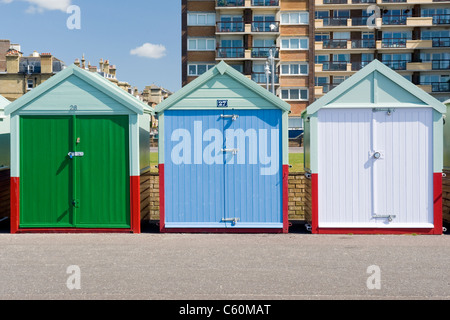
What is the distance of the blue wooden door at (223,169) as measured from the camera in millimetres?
9750

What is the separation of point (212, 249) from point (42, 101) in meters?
4.13

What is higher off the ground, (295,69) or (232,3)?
(232,3)

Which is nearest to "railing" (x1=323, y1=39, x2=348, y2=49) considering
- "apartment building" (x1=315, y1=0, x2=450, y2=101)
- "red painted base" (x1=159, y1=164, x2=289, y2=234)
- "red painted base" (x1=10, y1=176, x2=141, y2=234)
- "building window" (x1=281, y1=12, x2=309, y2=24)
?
"apartment building" (x1=315, y1=0, x2=450, y2=101)

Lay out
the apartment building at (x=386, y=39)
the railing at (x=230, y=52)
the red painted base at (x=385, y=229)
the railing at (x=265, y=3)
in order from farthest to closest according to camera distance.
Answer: the apartment building at (x=386, y=39) < the railing at (x=230, y=52) < the railing at (x=265, y=3) < the red painted base at (x=385, y=229)

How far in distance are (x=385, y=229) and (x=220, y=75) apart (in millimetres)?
3918

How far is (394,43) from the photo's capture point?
53.3 meters

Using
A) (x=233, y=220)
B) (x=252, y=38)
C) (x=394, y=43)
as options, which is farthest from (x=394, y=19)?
(x=233, y=220)

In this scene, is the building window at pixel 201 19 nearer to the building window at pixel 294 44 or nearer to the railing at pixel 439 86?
the building window at pixel 294 44

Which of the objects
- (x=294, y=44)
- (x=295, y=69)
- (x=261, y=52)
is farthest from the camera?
(x=295, y=69)

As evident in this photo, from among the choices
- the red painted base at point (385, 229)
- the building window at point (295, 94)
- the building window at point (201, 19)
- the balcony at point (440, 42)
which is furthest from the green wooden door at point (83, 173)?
the balcony at point (440, 42)

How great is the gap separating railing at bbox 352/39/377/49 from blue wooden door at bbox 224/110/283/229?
4628 cm

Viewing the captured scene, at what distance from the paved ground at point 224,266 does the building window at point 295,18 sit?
147 feet

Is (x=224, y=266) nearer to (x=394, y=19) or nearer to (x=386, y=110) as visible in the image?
(x=386, y=110)

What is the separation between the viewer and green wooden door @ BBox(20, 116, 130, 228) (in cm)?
980
